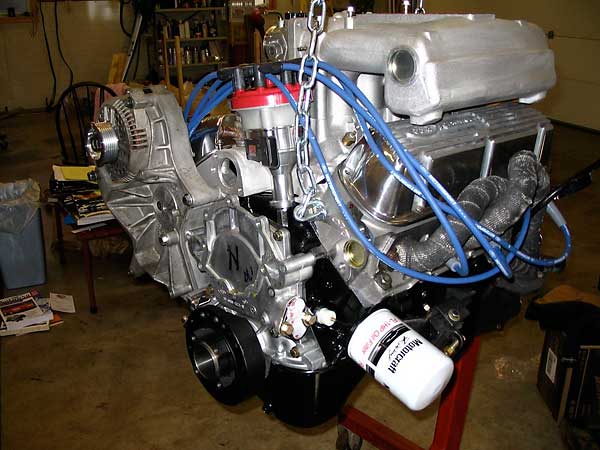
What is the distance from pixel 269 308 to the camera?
1.10 meters

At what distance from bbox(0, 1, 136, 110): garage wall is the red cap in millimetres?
7408

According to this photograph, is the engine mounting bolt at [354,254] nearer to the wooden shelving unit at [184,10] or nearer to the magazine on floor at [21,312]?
the magazine on floor at [21,312]

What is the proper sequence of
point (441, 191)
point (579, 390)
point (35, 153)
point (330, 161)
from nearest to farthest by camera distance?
point (441, 191) → point (330, 161) → point (579, 390) → point (35, 153)

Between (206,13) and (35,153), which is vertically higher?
(206,13)

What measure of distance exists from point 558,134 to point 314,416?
5566mm

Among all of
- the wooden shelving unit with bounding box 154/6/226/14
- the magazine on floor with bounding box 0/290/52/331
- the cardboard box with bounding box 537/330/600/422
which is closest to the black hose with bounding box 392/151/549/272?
the cardboard box with bounding box 537/330/600/422

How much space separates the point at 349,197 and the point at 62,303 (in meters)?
2.44

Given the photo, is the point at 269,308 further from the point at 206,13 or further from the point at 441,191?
the point at 206,13

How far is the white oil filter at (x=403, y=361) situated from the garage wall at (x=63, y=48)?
767 centimetres

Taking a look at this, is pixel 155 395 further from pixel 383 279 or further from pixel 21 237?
pixel 383 279

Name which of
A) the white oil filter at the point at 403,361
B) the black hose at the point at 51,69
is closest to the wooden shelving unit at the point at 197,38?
the black hose at the point at 51,69

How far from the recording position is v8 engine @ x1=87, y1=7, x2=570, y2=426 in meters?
0.94

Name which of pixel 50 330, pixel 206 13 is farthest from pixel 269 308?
pixel 206 13

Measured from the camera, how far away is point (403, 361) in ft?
3.07
